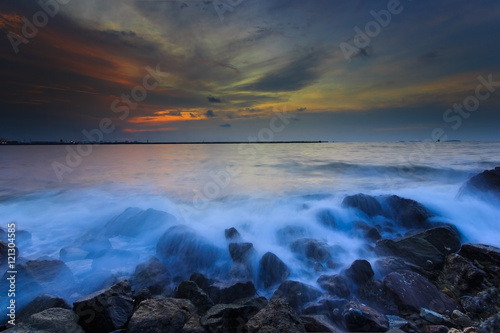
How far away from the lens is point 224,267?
23.4 ft

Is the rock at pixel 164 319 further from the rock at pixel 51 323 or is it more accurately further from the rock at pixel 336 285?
the rock at pixel 336 285

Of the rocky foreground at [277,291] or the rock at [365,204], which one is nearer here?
the rocky foreground at [277,291]

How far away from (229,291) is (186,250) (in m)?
2.80

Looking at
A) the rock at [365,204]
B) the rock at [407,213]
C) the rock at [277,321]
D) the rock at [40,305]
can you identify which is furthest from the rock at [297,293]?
the rock at [365,204]

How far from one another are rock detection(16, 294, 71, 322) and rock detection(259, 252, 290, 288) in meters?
4.51

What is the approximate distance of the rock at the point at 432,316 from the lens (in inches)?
175

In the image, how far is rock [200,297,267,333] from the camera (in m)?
4.17

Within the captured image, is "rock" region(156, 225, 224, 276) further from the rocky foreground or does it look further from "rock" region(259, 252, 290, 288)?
"rock" region(259, 252, 290, 288)

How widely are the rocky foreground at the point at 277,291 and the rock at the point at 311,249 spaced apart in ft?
0.11

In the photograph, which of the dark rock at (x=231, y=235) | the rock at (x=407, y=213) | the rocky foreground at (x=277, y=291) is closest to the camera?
the rocky foreground at (x=277, y=291)

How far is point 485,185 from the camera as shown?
1132 centimetres

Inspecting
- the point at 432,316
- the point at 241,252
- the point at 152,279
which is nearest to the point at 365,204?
the point at 241,252

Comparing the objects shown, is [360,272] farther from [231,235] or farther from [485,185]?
[485,185]

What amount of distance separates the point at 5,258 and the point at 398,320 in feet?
31.7
